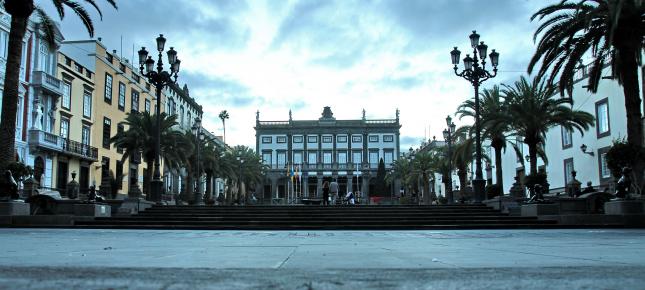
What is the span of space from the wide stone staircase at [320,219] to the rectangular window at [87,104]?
21235mm

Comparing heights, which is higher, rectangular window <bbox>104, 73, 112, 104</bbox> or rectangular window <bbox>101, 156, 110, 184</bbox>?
rectangular window <bbox>104, 73, 112, 104</bbox>

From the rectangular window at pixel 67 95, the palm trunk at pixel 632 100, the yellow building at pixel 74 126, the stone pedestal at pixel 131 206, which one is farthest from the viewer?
the rectangular window at pixel 67 95

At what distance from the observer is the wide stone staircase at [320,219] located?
20.2 meters

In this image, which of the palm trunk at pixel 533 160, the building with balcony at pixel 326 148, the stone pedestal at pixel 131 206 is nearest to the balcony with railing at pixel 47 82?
the stone pedestal at pixel 131 206

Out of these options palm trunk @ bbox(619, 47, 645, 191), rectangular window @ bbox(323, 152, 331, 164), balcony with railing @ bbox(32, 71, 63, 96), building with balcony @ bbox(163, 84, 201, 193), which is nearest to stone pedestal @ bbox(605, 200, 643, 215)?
palm trunk @ bbox(619, 47, 645, 191)

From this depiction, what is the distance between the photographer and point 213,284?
312cm

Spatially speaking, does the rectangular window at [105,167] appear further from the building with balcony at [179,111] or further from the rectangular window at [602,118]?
the rectangular window at [602,118]

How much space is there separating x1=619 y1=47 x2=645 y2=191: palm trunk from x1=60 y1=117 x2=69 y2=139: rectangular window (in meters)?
34.7

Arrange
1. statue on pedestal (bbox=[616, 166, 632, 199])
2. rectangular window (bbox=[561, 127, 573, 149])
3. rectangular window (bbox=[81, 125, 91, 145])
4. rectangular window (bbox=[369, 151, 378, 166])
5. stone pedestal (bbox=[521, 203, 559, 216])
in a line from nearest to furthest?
statue on pedestal (bbox=[616, 166, 632, 199]), stone pedestal (bbox=[521, 203, 559, 216]), rectangular window (bbox=[561, 127, 573, 149]), rectangular window (bbox=[81, 125, 91, 145]), rectangular window (bbox=[369, 151, 378, 166])

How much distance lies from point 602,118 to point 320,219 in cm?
2354

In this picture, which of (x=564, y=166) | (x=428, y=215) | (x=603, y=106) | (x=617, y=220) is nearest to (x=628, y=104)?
(x=617, y=220)

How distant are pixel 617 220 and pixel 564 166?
2474cm

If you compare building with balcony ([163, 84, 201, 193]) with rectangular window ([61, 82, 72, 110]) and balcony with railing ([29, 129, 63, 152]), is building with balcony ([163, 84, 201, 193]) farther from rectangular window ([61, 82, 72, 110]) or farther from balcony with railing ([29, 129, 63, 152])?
balcony with railing ([29, 129, 63, 152])

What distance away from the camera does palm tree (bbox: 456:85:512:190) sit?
104 feet
